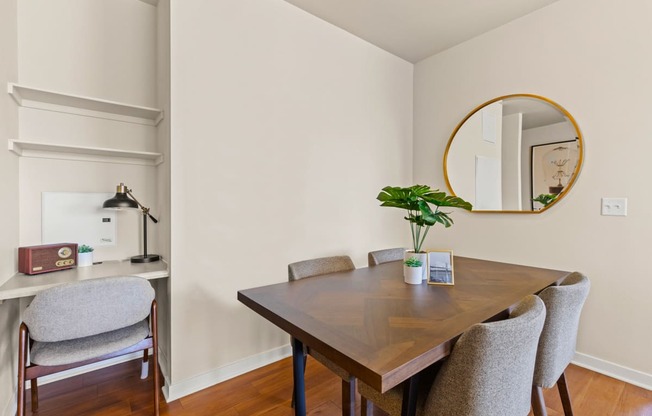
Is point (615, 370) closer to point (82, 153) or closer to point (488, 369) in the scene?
point (488, 369)

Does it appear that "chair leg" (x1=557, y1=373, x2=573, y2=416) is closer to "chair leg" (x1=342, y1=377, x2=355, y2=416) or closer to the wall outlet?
"chair leg" (x1=342, y1=377, x2=355, y2=416)

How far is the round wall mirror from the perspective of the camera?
2258 millimetres

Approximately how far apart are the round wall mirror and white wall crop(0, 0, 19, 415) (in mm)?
3158

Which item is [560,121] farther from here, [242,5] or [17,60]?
[17,60]

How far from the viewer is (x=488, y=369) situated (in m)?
0.86

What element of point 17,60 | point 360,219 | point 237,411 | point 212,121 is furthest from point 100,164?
point 360,219

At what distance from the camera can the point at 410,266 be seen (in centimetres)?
156

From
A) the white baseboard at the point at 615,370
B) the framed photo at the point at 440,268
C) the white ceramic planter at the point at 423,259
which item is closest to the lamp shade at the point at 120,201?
the white ceramic planter at the point at 423,259

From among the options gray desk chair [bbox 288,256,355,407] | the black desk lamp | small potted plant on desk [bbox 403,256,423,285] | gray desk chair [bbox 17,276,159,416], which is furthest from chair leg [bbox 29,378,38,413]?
small potted plant on desk [bbox 403,256,423,285]

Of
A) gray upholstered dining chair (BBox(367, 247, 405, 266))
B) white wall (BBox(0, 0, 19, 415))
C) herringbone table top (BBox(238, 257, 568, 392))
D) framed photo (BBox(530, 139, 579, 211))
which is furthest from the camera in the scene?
framed photo (BBox(530, 139, 579, 211))

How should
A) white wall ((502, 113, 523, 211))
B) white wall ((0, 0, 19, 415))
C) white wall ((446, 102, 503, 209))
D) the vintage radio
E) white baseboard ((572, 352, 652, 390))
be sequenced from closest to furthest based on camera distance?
white wall ((0, 0, 19, 415)) → the vintage radio → white baseboard ((572, 352, 652, 390)) → white wall ((502, 113, 523, 211)) → white wall ((446, 102, 503, 209))

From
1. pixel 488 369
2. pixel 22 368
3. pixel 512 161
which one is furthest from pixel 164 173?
pixel 512 161

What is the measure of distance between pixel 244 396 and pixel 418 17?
307cm

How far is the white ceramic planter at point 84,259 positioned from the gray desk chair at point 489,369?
2.03 m
